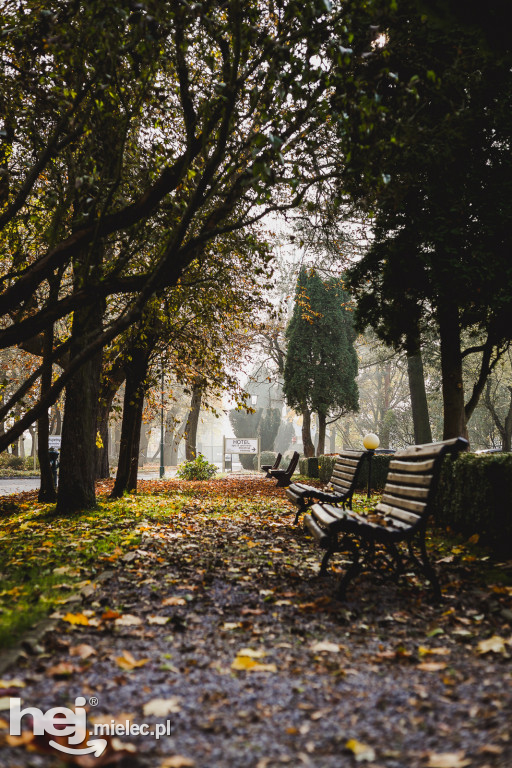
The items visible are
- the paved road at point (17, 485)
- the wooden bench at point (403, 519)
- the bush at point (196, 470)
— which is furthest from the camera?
the bush at point (196, 470)

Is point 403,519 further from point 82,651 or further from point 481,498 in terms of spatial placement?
point 82,651

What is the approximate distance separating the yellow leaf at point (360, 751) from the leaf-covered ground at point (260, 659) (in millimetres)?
13

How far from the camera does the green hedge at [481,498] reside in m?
5.23

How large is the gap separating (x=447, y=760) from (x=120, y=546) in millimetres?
4597

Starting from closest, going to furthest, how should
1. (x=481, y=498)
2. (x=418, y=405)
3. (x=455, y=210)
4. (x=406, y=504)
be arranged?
(x=406, y=504), (x=481, y=498), (x=455, y=210), (x=418, y=405)

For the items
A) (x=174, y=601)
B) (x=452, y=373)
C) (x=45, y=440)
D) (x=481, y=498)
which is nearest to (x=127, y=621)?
(x=174, y=601)

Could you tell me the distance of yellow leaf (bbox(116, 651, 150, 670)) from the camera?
267 cm

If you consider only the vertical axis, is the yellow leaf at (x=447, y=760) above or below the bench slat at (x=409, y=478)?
below

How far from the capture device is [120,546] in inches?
228

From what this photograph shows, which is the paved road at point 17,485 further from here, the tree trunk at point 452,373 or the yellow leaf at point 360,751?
the yellow leaf at point 360,751

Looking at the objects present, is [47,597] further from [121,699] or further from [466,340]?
[466,340]

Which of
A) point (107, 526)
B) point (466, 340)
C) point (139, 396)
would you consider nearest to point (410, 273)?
point (139, 396)

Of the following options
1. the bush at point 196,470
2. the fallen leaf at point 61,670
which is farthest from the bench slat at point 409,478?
the bush at point 196,470

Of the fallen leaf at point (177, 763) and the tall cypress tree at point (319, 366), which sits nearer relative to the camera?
the fallen leaf at point (177, 763)
